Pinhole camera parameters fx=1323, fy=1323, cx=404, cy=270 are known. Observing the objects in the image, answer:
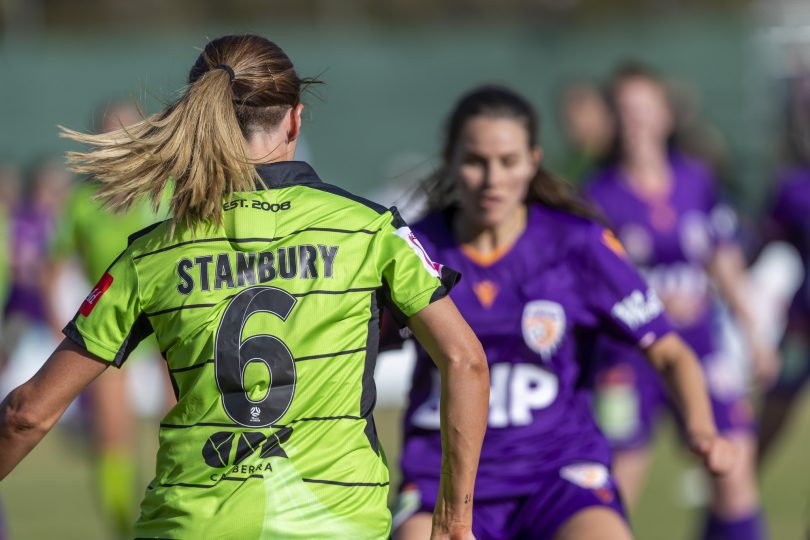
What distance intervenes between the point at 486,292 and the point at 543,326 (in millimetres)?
207

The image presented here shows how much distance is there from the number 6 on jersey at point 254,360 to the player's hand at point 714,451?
161cm

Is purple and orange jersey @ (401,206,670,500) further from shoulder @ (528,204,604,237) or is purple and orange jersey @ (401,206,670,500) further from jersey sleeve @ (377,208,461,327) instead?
jersey sleeve @ (377,208,461,327)

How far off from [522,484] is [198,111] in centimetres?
164

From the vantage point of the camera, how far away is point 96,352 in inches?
117

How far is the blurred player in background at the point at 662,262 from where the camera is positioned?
6.35 m

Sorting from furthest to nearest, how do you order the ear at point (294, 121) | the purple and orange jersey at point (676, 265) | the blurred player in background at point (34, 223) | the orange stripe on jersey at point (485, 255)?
the blurred player in background at point (34, 223)
the purple and orange jersey at point (676, 265)
the orange stripe on jersey at point (485, 255)
the ear at point (294, 121)

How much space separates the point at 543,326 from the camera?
13.5 feet

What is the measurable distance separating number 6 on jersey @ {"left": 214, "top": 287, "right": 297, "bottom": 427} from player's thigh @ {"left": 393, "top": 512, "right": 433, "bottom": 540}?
1.03 m

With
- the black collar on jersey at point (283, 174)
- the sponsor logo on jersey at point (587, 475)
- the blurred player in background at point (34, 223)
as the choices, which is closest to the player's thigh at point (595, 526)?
the sponsor logo on jersey at point (587, 475)

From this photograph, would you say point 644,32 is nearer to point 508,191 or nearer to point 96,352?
point 508,191

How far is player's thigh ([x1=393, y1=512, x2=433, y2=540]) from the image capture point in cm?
383

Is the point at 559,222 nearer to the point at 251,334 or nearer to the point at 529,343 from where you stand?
the point at 529,343

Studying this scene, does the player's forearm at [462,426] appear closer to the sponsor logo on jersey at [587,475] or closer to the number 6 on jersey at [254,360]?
the number 6 on jersey at [254,360]

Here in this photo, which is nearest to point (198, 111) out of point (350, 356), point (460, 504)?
point (350, 356)
